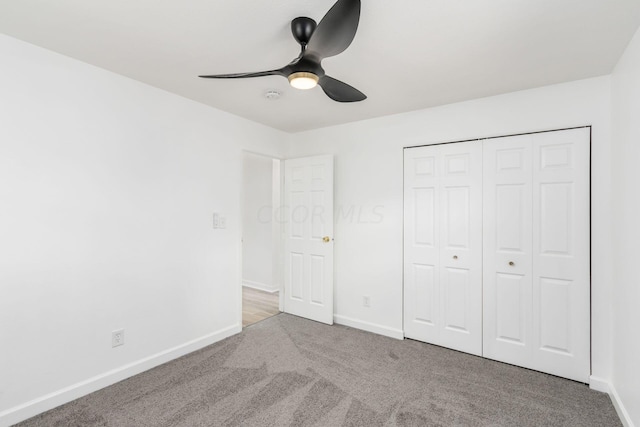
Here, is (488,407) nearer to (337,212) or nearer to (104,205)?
(337,212)

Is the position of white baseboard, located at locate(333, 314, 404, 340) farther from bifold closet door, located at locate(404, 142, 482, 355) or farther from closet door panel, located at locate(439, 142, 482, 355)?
closet door panel, located at locate(439, 142, 482, 355)

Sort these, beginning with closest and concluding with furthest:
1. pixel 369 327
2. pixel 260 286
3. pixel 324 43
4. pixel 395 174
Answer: pixel 324 43 → pixel 395 174 → pixel 369 327 → pixel 260 286

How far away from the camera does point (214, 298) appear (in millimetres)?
3119

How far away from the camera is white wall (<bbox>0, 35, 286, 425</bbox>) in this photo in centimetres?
192

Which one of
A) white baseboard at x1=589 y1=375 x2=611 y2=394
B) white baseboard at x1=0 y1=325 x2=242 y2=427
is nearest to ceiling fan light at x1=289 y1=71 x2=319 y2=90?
white baseboard at x1=0 y1=325 x2=242 y2=427

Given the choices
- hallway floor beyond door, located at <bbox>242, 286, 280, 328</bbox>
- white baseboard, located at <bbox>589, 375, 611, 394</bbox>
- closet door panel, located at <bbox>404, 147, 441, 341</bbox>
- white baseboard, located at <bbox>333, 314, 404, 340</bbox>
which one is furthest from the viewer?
hallway floor beyond door, located at <bbox>242, 286, 280, 328</bbox>

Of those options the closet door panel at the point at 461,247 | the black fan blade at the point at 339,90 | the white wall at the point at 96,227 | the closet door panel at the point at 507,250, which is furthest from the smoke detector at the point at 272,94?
the closet door panel at the point at 507,250

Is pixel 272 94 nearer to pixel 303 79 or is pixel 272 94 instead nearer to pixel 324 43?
pixel 303 79

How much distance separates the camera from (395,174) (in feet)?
10.8

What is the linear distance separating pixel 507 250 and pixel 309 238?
6.87ft

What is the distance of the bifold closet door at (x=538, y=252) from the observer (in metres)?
2.41

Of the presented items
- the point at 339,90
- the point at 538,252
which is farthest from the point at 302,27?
the point at 538,252

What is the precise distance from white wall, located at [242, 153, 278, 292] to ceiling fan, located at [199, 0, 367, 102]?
337 centimetres

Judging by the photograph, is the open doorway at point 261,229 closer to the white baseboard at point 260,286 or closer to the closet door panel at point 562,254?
the white baseboard at point 260,286
